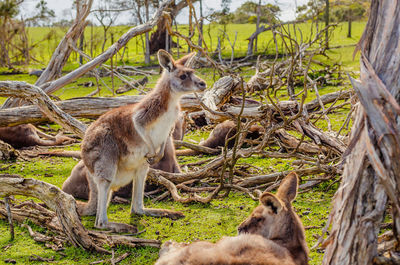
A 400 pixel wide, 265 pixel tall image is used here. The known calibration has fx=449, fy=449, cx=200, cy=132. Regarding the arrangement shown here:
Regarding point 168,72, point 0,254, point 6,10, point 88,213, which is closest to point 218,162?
point 168,72

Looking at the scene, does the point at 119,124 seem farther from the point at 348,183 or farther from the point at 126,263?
the point at 348,183

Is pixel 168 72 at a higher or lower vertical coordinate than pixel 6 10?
lower

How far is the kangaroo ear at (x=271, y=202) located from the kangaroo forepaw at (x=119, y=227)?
1851mm

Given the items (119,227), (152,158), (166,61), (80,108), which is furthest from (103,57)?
(119,227)

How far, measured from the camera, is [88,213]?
194 inches

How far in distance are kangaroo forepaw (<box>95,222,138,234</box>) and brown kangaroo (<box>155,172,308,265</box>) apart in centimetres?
157

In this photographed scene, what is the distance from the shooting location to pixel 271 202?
2930 millimetres

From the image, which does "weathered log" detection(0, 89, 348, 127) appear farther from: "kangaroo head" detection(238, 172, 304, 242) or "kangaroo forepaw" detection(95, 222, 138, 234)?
"kangaroo head" detection(238, 172, 304, 242)

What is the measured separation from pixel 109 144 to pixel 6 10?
19611 millimetres

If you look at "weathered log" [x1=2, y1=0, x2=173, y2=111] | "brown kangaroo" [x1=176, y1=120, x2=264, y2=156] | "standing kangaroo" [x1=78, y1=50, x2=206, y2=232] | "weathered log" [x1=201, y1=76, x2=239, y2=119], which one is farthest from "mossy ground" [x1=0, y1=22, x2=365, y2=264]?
"weathered log" [x1=2, y1=0, x2=173, y2=111]

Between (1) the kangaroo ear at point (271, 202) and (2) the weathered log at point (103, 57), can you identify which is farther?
(2) the weathered log at point (103, 57)

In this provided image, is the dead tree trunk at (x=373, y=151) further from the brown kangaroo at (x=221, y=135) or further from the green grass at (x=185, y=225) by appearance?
the brown kangaroo at (x=221, y=135)

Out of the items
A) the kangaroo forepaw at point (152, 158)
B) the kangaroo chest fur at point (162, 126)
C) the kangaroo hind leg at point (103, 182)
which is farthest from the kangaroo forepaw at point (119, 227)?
the kangaroo chest fur at point (162, 126)

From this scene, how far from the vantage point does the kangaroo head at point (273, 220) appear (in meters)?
2.89
